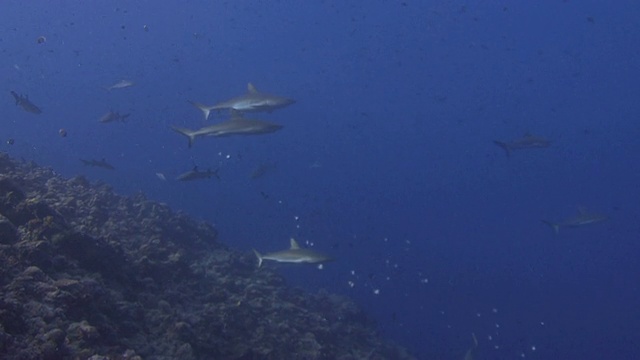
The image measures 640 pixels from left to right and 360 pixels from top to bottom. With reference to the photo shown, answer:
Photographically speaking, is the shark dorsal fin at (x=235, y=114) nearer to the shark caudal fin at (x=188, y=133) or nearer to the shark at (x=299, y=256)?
the shark caudal fin at (x=188, y=133)

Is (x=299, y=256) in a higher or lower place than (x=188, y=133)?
lower

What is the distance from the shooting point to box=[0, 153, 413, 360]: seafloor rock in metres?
5.71

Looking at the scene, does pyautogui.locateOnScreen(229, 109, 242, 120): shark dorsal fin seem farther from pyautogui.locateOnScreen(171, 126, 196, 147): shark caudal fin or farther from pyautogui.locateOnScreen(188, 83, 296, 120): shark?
pyautogui.locateOnScreen(171, 126, 196, 147): shark caudal fin

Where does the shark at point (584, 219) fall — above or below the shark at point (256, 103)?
below

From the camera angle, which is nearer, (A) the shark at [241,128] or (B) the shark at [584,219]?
(A) the shark at [241,128]

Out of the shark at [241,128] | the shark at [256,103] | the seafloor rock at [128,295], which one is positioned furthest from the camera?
the shark at [256,103]

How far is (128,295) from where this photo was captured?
811 centimetres

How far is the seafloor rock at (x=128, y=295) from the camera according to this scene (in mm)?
5707

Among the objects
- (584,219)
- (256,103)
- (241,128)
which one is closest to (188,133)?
(241,128)

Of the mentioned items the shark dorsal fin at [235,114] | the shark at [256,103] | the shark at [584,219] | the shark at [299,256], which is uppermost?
the shark at [256,103]

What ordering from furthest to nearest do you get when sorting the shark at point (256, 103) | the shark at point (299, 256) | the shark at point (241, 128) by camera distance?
the shark at point (256, 103) < the shark at point (241, 128) < the shark at point (299, 256)

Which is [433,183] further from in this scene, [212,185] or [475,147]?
[212,185]

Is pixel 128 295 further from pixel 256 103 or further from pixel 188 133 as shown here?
pixel 256 103

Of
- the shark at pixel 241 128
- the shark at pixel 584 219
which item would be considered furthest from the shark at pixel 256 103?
the shark at pixel 584 219
